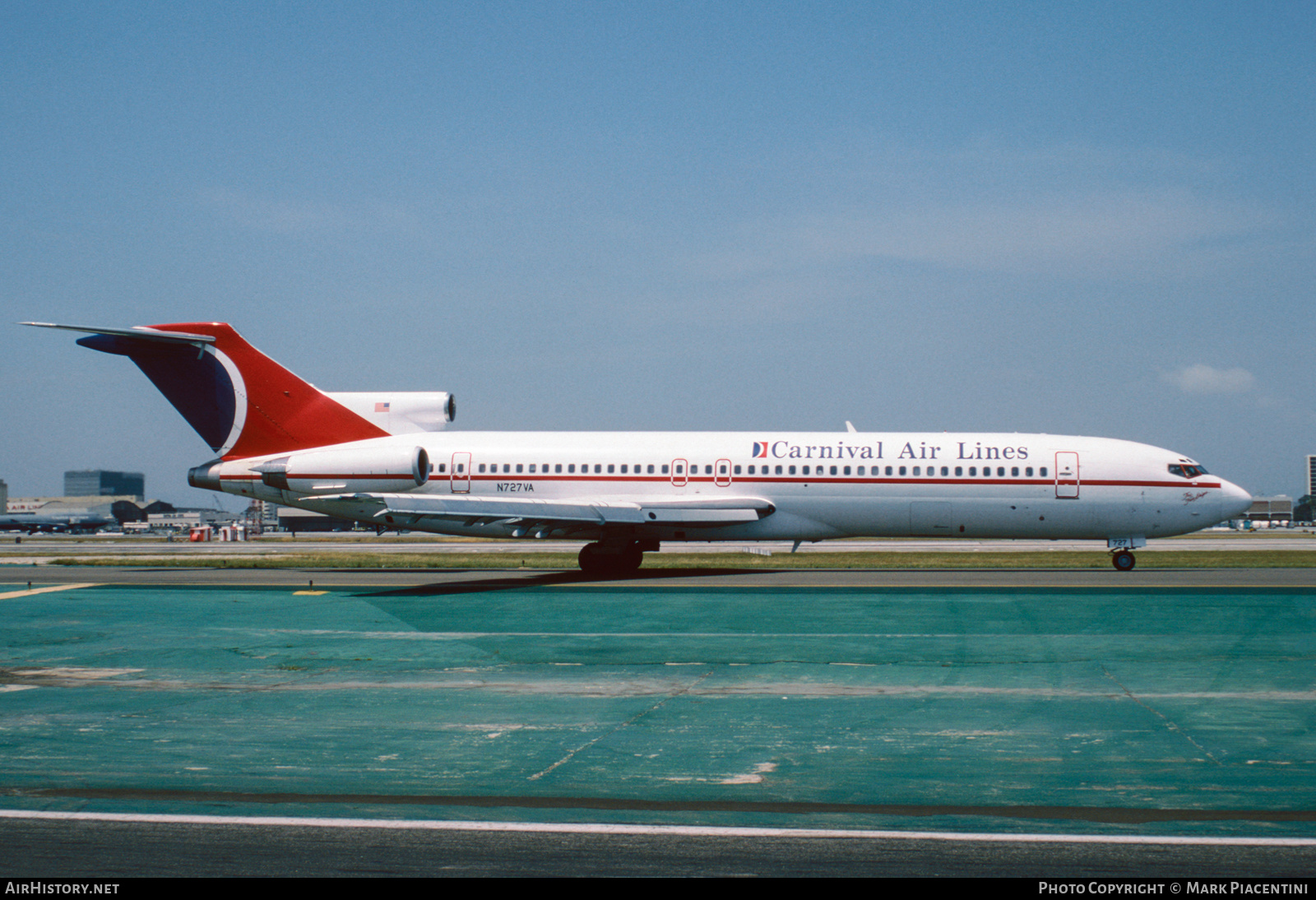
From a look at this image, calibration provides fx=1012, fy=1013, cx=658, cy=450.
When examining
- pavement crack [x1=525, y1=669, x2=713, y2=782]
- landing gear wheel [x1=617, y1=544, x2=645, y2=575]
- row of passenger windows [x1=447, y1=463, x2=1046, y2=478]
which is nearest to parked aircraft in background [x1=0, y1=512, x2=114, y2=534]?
row of passenger windows [x1=447, y1=463, x2=1046, y2=478]

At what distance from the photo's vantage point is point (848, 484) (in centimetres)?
2931

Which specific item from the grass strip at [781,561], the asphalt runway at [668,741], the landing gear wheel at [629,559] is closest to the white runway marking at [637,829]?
the asphalt runway at [668,741]

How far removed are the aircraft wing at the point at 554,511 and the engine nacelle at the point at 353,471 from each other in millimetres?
560

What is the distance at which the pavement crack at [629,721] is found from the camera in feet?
26.6

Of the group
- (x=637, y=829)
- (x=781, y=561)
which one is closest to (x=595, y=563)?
(x=781, y=561)

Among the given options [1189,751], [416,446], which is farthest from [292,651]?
[416,446]

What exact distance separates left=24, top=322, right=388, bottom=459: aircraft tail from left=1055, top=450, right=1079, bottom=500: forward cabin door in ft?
72.7

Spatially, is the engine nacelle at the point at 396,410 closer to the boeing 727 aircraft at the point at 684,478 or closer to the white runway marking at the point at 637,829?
the boeing 727 aircraft at the point at 684,478

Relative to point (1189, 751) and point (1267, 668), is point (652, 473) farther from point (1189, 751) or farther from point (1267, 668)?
point (1189, 751)

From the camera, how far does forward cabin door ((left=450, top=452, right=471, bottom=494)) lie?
101 ft

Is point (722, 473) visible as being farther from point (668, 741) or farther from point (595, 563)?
point (668, 741)

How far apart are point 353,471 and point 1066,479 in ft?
68.3

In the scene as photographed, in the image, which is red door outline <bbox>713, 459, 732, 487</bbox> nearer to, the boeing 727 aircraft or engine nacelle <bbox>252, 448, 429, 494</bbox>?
the boeing 727 aircraft
